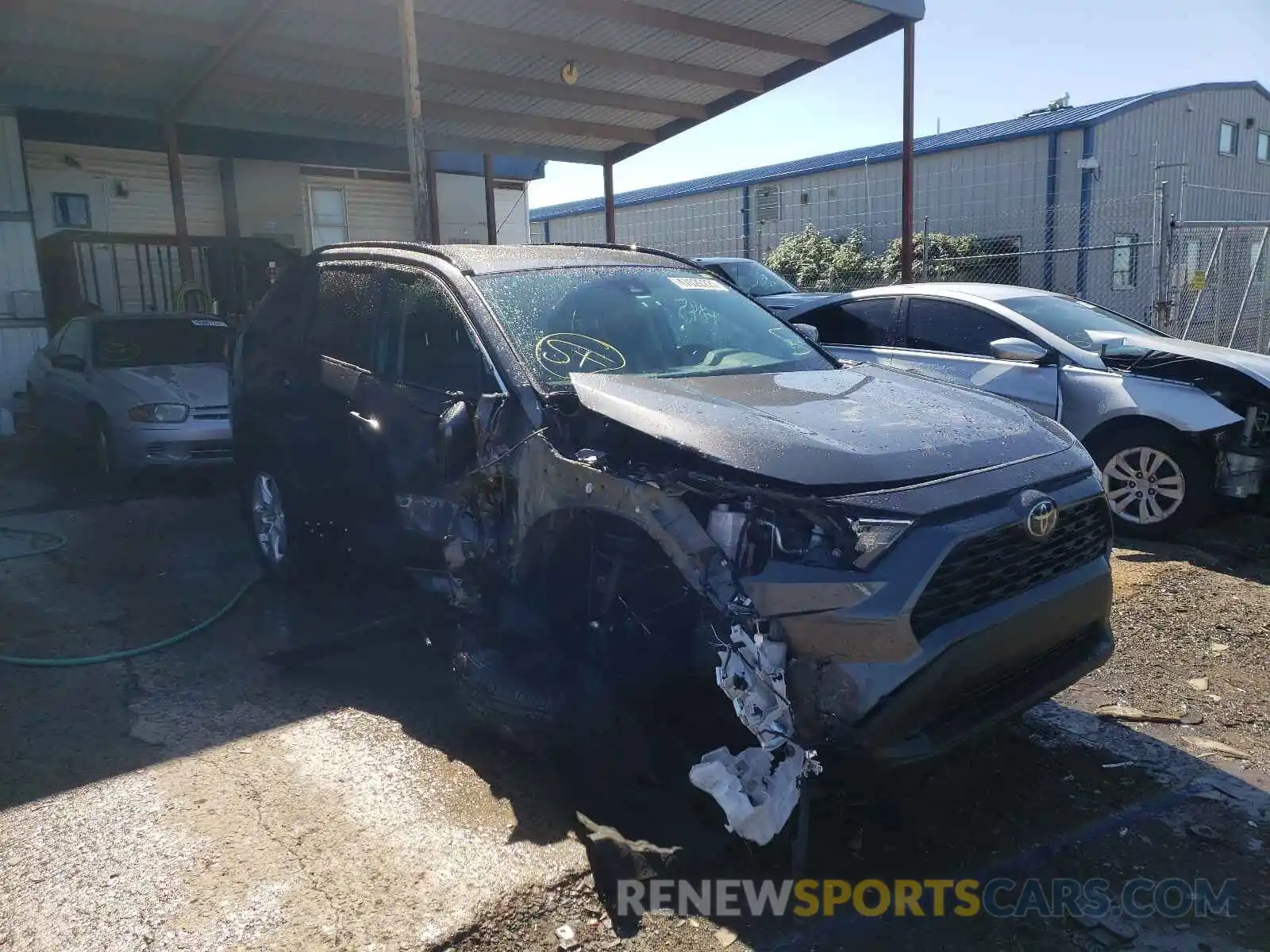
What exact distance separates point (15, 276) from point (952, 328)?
36.7ft

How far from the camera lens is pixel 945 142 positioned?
22391 mm

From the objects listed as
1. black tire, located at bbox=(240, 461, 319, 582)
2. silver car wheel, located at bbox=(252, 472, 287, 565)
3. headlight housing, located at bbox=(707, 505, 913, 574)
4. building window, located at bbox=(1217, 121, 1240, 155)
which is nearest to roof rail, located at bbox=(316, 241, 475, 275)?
black tire, located at bbox=(240, 461, 319, 582)

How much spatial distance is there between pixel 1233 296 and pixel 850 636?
18684 mm

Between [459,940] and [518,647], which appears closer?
[459,940]

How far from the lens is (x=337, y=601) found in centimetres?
539

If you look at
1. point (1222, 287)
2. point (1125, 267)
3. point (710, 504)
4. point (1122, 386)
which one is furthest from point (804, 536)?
point (1125, 267)

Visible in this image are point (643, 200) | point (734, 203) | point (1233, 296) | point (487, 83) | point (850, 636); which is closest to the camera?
point (850, 636)

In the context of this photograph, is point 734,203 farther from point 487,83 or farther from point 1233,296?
point 487,83

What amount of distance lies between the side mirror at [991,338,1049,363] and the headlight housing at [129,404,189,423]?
6.51 m

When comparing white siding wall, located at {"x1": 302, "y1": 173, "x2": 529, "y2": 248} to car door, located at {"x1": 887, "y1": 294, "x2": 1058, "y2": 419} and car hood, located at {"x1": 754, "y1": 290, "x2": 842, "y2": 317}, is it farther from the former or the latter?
car door, located at {"x1": 887, "y1": 294, "x2": 1058, "y2": 419}

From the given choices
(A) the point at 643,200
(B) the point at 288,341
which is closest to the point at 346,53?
(B) the point at 288,341

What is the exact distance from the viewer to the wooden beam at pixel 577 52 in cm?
955

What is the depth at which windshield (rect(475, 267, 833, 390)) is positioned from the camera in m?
3.76

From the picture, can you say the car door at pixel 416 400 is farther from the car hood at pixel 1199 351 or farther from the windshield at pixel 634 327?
the car hood at pixel 1199 351
